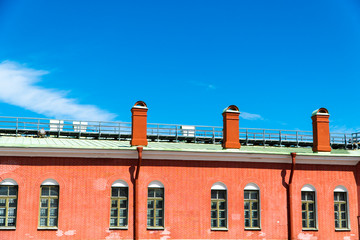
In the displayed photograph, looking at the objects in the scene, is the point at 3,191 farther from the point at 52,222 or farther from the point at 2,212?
the point at 52,222

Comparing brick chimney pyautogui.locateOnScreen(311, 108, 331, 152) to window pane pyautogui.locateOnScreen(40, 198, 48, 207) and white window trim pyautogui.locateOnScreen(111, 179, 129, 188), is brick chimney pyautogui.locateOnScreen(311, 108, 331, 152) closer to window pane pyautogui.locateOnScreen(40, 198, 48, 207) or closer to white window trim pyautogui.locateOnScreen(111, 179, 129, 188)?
white window trim pyautogui.locateOnScreen(111, 179, 129, 188)

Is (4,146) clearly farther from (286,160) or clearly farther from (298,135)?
(298,135)

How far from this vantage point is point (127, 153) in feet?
68.5

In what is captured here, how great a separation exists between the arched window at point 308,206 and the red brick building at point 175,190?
0.05 meters

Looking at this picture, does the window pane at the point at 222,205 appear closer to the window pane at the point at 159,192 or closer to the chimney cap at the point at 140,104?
the window pane at the point at 159,192

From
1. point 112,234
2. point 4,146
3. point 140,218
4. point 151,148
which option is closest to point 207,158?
point 151,148

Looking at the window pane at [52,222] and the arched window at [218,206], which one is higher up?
the arched window at [218,206]

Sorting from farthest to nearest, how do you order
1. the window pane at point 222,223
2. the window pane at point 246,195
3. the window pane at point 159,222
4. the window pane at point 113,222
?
the window pane at point 246,195
the window pane at point 222,223
the window pane at point 159,222
the window pane at point 113,222

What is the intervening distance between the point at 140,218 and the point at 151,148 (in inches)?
122

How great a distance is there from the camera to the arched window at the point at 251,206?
22.1m

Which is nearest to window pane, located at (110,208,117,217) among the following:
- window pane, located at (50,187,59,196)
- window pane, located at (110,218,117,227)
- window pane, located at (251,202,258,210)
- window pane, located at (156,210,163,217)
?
window pane, located at (110,218,117,227)

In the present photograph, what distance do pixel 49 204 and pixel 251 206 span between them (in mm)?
9162

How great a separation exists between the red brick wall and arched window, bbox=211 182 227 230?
250 millimetres

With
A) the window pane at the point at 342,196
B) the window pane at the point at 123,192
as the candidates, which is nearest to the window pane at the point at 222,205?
the window pane at the point at 123,192
